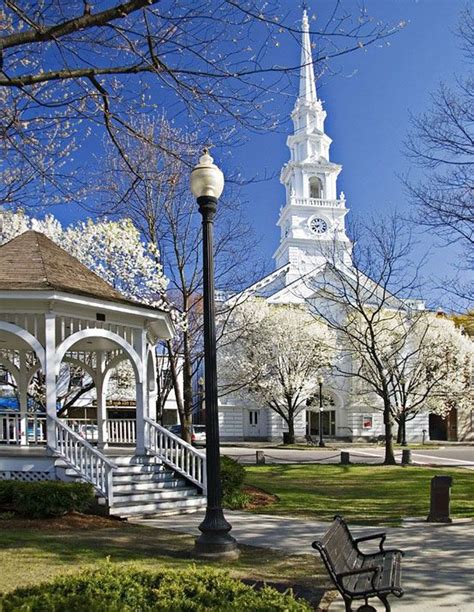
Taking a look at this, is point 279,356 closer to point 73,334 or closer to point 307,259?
point 307,259

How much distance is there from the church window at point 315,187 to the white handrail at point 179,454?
5567cm

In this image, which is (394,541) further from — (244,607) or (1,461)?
(1,461)

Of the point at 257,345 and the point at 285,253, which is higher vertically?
the point at 285,253

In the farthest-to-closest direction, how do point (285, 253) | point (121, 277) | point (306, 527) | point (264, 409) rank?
point (285, 253)
point (264, 409)
point (121, 277)
point (306, 527)

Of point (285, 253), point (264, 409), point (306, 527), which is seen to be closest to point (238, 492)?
point (306, 527)

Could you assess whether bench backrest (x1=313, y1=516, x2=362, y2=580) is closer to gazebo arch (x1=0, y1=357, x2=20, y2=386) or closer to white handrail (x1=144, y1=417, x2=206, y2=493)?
white handrail (x1=144, y1=417, x2=206, y2=493)

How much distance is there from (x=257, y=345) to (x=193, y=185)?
39.0 m

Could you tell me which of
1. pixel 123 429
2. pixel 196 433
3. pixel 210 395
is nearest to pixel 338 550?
pixel 210 395

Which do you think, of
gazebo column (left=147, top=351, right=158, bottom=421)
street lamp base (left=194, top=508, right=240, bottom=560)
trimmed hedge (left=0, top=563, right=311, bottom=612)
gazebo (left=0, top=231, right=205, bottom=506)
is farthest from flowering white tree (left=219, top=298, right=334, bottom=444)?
trimmed hedge (left=0, top=563, right=311, bottom=612)

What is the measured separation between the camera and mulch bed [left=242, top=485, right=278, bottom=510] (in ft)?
46.2

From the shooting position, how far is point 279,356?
47.2 metres

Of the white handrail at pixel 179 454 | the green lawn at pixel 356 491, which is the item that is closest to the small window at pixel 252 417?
the green lawn at pixel 356 491

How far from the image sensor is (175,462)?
14320mm

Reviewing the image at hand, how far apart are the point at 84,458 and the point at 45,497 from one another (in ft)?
5.08
